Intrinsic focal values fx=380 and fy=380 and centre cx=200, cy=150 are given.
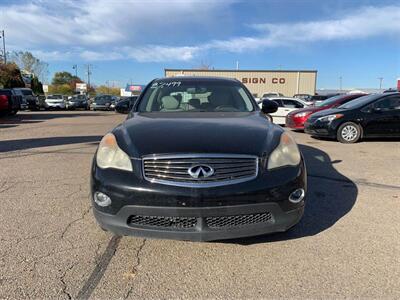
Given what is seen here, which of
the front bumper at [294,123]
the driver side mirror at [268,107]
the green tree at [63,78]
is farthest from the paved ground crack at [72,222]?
the green tree at [63,78]

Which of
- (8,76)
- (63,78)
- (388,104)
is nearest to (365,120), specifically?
(388,104)

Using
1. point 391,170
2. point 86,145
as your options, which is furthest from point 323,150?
point 86,145

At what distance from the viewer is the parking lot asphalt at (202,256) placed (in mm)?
2781

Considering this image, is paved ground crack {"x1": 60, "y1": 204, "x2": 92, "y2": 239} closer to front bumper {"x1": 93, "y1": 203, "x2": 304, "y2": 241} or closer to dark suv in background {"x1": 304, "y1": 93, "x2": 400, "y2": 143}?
front bumper {"x1": 93, "y1": 203, "x2": 304, "y2": 241}

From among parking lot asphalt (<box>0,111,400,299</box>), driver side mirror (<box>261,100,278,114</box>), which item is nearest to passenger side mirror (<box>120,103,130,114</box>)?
parking lot asphalt (<box>0,111,400,299</box>)

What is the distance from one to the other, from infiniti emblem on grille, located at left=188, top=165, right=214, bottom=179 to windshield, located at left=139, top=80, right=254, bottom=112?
5.73 feet

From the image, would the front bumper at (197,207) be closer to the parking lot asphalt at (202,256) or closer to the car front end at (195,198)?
the car front end at (195,198)

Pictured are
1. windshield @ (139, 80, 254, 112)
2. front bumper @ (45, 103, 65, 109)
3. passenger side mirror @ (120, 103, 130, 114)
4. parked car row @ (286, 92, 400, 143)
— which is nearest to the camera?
windshield @ (139, 80, 254, 112)

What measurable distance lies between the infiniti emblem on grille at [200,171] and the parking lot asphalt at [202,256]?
766 mm

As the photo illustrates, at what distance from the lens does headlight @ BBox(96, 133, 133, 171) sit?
10.3 feet

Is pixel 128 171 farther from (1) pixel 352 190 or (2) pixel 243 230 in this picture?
(1) pixel 352 190

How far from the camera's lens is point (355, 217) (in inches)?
164

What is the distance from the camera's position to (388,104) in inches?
395

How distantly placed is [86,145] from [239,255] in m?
7.22
